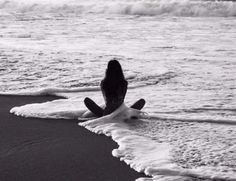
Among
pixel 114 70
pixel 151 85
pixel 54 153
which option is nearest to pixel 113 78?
pixel 114 70

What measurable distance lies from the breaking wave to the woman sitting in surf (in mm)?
18209

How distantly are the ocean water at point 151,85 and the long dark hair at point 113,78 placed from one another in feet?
0.96

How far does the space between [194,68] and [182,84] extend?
1443 millimetres

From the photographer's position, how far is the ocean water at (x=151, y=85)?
3.85 m

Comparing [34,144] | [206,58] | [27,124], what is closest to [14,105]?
[27,124]

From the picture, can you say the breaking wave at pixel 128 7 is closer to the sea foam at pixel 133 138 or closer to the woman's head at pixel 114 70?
the sea foam at pixel 133 138

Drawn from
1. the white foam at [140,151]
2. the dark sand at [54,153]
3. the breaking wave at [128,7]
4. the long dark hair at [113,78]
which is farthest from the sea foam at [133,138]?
the breaking wave at [128,7]

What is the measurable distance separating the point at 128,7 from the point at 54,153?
831 inches

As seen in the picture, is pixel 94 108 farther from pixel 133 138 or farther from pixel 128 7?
pixel 128 7

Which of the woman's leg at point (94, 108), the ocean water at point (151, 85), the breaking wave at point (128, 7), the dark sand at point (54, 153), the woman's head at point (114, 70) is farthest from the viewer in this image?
the breaking wave at point (128, 7)

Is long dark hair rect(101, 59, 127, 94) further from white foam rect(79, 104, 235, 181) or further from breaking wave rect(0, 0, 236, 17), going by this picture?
breaking wave rect(0, 0, 236, 17)

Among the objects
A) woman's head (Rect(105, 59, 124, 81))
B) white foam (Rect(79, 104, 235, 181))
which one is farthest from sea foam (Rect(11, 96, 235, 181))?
woman's head (Rect(105, 59, 124, 81))

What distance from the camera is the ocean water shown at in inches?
152

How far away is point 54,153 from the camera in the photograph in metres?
3.88
